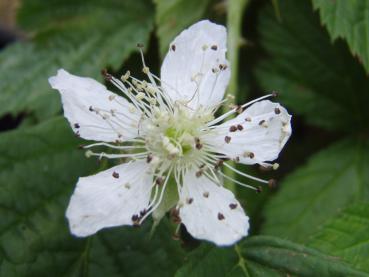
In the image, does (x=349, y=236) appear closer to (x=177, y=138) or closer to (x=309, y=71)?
(x=177, y=138)

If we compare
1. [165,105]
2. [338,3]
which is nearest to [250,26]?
[338,3]

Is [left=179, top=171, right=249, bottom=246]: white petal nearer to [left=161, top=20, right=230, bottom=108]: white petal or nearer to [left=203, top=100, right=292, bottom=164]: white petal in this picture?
[left=203, top=100, right=292, bottom=164]: white petal

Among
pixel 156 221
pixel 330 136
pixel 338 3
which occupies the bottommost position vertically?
pixel 330 136

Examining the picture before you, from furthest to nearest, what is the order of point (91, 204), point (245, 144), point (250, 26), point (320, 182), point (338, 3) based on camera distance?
point (250, 26), point (320, 182), point (338, 3), point (245, 144), point (91, 204)

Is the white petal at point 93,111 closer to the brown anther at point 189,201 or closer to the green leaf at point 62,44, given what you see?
the brown anther at point 189,201

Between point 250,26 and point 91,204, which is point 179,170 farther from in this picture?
point 250,26

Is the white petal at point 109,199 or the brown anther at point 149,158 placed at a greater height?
the brown anther at point 149,158

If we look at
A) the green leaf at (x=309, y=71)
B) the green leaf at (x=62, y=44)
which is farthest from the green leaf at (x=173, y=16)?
the green leaf at (x=309, y=71)
